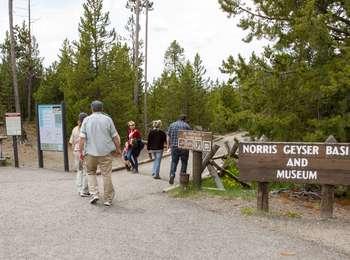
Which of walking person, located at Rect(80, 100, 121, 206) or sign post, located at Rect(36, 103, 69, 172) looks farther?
sign post, located at Rect(36, 103, 69, 172)

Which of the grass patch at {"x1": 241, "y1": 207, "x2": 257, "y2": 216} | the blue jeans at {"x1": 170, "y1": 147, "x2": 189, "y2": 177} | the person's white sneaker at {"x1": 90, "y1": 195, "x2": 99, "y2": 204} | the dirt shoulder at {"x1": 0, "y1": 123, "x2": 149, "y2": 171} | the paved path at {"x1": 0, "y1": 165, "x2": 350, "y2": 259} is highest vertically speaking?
the blue jeans at {"x1": 170, "y1": 147, "x2": 189, "y2": 177}

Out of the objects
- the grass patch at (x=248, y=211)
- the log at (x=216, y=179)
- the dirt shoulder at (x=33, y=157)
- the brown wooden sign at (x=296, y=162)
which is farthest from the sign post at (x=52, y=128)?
the brown wooden sign at (x=296, y=162)

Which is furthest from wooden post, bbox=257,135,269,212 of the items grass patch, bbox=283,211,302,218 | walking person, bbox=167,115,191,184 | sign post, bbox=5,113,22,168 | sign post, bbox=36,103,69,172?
sign post, bbox=5,113,22,168

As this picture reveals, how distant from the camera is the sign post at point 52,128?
1727 centimetres

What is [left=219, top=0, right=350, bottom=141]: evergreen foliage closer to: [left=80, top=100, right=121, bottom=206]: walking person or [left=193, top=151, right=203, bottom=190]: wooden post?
[left=193, top=151, right=203, bottom=190]: wooden post

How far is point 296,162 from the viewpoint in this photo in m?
9.07

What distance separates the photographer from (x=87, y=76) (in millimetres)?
28125

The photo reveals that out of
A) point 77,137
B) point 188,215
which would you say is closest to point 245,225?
point 188,215

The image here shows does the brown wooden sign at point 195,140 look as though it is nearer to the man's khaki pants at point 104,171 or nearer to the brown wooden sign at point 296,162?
the brown wooden sign at point 296,162

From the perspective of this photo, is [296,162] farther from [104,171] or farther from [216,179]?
[216,179]

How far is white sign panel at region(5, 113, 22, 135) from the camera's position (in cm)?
1844

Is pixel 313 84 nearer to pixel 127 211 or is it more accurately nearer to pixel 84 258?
pixel 127 211

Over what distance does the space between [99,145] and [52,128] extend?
859 cm

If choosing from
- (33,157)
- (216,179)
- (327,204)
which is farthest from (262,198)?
(33,157)
